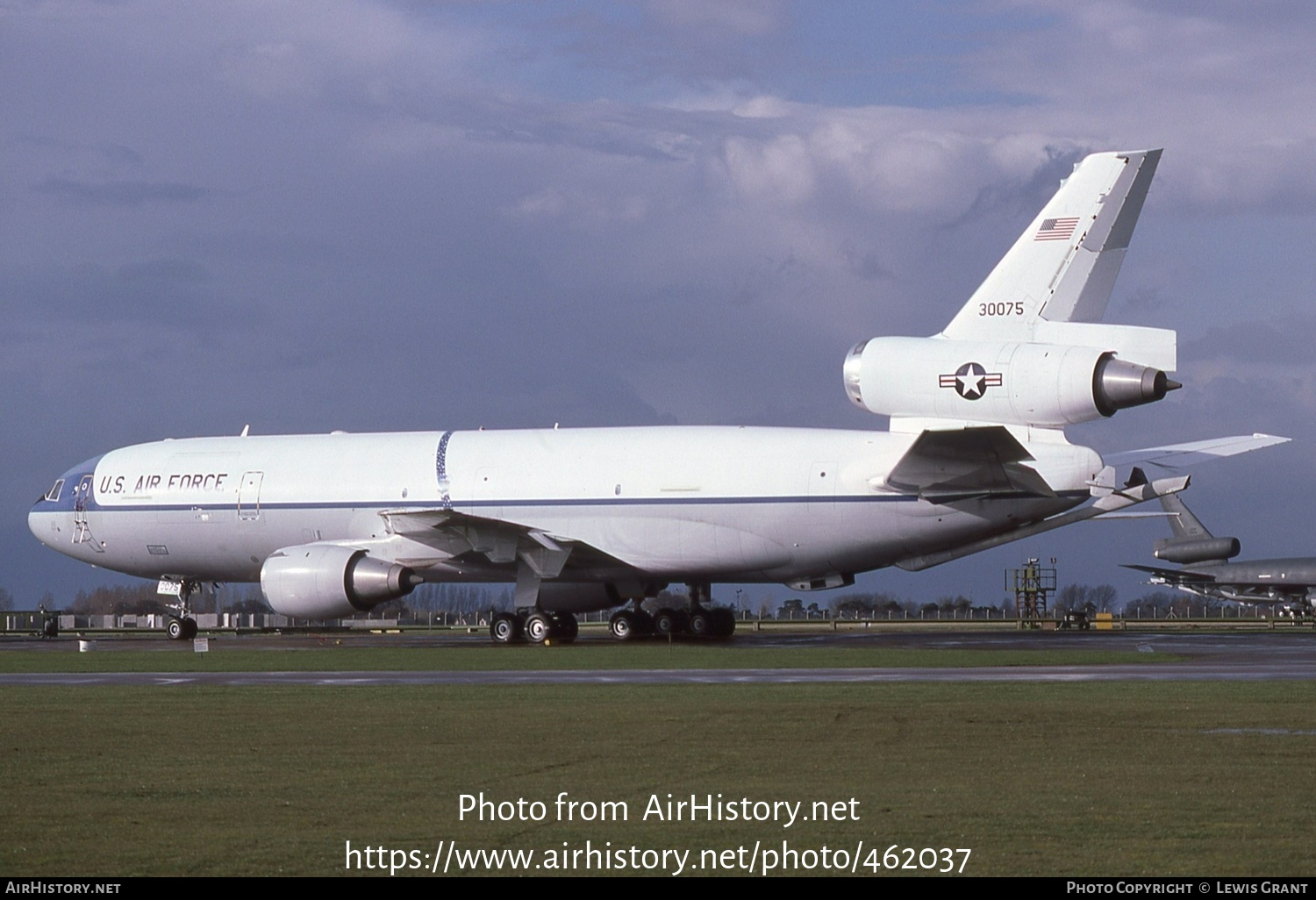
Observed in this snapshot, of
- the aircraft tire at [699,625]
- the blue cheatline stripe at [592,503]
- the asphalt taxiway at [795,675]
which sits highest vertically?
the blue cheatline stripe at [592,503]

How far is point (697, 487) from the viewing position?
37.6 metres

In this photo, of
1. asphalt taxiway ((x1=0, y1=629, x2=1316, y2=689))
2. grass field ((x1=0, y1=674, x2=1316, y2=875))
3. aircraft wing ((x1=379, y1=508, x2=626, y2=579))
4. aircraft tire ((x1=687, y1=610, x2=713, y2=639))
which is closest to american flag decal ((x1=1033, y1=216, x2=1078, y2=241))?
asphalt taxiway ((x1=0, y1=629, x2=1316, y2=689))

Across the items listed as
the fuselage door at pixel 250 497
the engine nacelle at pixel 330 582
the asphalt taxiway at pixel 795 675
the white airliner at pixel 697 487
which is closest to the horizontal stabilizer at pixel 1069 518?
the white airliner at pixel 697 487

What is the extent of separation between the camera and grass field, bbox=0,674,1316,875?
9562mm

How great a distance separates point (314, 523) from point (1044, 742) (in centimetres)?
2936

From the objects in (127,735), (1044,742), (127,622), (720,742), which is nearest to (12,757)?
(127,735)

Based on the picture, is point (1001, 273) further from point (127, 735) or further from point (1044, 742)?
point (127, 735)

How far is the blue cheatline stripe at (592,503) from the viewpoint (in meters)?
35.1

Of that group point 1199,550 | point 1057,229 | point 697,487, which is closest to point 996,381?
point 1057,229

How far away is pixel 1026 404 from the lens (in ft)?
94.6

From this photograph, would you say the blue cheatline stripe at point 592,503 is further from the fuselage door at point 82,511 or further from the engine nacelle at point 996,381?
the engine nacelle at point 996,381

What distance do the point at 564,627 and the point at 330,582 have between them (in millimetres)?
6203

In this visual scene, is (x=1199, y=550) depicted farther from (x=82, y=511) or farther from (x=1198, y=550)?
(x=82, y=511)

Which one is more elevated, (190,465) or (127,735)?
(190,465)
